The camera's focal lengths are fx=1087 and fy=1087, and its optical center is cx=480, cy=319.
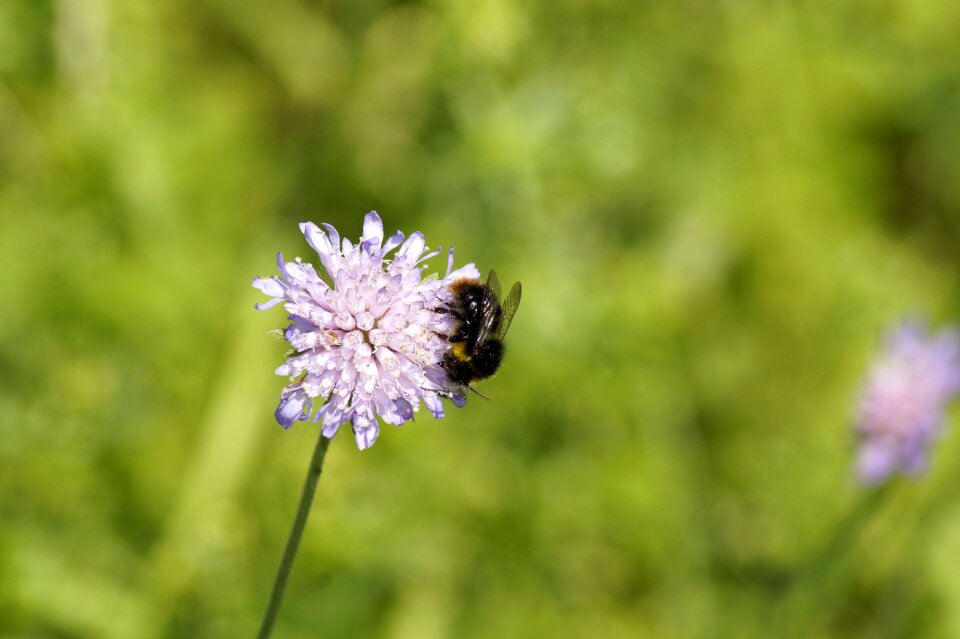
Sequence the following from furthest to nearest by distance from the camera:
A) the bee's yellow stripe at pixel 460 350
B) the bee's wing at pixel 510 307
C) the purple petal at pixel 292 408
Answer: the bee's wing at pixel 510 307 → the bee's yellow stripe at pixel 460 350 → the purple petal at pixel 292 408

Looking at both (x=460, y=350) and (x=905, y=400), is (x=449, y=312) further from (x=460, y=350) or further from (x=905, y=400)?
(x=905, y=400)

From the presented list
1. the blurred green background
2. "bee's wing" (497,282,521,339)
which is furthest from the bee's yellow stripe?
the blurred green background

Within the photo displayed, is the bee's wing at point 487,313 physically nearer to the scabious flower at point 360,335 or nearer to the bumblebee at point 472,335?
the bumblebee at point 472,335

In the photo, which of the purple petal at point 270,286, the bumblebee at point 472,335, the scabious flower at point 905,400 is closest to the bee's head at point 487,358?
the bumblebee at point 472,335

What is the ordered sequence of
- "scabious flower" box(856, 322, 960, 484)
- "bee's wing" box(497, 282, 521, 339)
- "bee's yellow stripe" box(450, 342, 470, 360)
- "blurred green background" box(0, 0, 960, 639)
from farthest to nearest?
"blurred green background" box(0, 0, 960, 639) < "scabious flower" box(856, 322, 960, 484) < "bee's wing" box(497, 282, 521, 339) < "bee's yellow stripe" box(450, 342, 470, 360)

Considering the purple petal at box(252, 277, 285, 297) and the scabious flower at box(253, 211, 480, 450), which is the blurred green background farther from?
the purple petal at box(252, 277, 285, 297)

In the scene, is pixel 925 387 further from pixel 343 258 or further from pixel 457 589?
pixel 343 258
